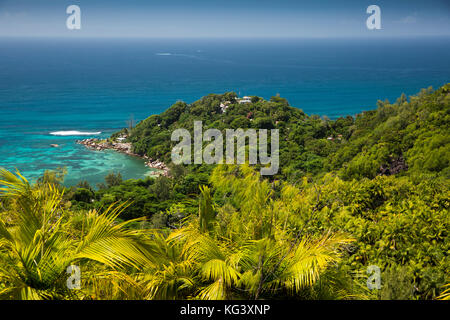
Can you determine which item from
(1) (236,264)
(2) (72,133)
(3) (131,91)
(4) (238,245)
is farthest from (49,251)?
(3) (131,91)

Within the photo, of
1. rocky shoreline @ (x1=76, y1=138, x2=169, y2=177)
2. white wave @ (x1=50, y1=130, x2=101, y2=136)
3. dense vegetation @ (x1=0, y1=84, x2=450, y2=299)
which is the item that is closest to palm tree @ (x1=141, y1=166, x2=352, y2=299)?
dense vegetation @ (x1=0, y1=84, x2=450, y2=299)

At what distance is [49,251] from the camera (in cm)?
227

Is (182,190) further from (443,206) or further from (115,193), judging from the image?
(443,206)

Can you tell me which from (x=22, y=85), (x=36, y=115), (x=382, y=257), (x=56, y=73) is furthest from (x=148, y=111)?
(x=382, y=257)

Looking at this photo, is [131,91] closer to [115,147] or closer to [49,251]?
[115,147]

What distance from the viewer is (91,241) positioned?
7.40ft

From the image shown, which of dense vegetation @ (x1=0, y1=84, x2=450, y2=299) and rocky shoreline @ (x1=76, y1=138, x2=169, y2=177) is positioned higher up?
dense vegetation @ (x1=0, y1=84, x2=450, y2=299)

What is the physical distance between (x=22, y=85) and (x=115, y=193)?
82496mm

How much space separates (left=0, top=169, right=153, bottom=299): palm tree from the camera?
2086 mm

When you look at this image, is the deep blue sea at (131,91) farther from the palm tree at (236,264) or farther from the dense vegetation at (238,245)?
the palm tree at (236,264)

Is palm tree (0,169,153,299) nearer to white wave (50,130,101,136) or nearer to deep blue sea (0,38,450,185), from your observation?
deep blue sea (0,38,450,185)

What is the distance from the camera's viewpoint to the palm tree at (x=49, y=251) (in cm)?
209

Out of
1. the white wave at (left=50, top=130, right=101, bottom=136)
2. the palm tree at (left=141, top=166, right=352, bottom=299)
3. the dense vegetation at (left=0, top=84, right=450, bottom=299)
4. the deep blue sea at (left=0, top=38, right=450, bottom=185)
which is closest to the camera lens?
the dense vegetation at (left=0, top=84, right=450, bottom=299)

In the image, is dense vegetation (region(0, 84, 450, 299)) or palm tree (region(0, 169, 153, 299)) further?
dense vegetation (region(0, 84, 450, 299))
